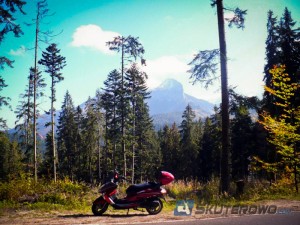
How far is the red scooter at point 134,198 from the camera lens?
313 inches

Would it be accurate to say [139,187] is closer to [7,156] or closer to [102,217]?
[102,217]

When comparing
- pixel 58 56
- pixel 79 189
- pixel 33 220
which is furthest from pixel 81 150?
pixel 33 220

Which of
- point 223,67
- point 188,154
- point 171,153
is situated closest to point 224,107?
point 223,67

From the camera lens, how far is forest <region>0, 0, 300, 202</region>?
12383 mm

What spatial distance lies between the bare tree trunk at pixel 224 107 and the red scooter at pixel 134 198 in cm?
433

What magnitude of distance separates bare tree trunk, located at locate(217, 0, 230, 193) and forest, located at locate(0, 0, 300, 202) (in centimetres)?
7

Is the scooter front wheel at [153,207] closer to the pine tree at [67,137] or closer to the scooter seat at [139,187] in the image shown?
the scooter seat at [139,187]

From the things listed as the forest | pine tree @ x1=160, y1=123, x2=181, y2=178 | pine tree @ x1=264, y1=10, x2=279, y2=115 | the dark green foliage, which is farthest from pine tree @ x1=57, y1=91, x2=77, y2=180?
pine tree @ x1=264, y1=10, x2=279, y2=115

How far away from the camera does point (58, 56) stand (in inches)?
1222

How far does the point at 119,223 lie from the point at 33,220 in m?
2.69

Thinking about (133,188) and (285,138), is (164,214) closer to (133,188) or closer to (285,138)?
(133,188)

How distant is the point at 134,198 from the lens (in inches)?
319

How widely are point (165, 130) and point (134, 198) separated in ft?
200

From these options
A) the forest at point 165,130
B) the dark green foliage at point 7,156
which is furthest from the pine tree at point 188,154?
the dark green foliage at point 7,156
